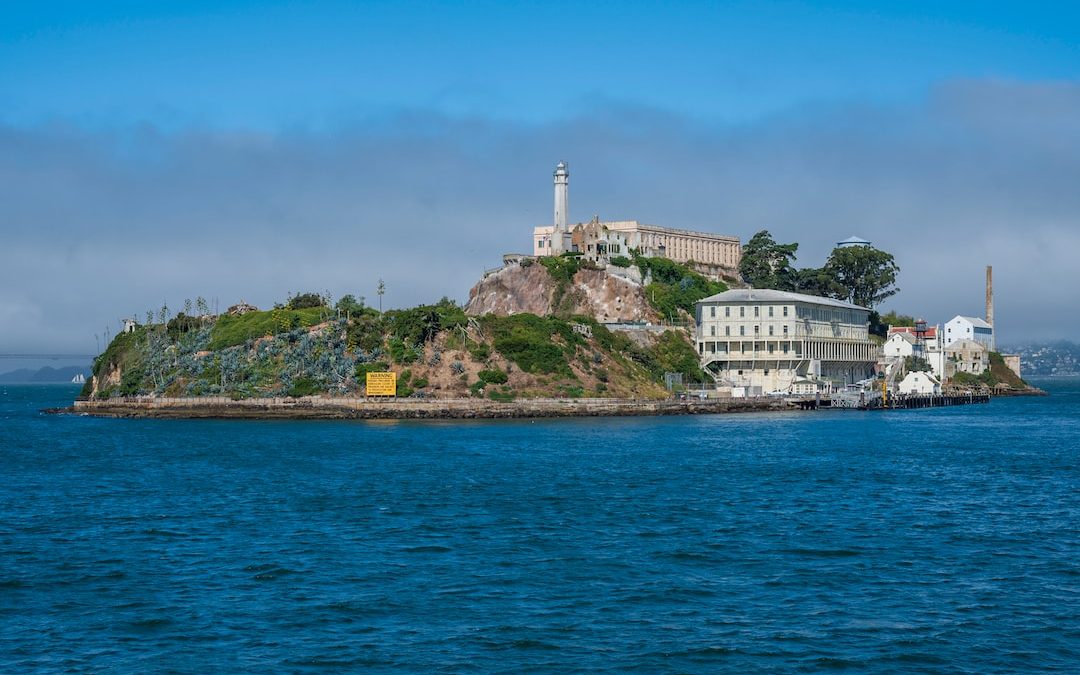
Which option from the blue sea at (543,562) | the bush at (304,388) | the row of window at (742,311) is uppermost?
the row of window at (742,311)

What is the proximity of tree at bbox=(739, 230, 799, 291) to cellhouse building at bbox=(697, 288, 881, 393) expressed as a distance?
20464 mm

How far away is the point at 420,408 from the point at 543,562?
63751mm

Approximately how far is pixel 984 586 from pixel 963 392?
364ft

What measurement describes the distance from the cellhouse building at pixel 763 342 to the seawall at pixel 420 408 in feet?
44.9

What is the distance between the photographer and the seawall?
3703 inches

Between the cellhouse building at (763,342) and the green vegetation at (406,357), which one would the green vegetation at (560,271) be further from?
the cellhouse building at (763,342)

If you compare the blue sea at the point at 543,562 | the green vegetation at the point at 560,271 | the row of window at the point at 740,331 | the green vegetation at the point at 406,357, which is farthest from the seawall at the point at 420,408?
the blue sea at the point at 543,562

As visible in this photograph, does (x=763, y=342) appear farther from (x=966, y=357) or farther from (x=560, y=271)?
(x=966, y=357)

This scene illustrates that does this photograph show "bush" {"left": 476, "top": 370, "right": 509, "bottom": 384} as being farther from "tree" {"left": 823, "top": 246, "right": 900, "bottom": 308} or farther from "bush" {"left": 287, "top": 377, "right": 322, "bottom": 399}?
"tree" {"left": 823, "top": 246, "right": 900, "bottom": 308}

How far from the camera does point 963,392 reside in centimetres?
13275

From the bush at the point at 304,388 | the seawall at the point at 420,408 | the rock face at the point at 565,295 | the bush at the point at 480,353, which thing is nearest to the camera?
the seawall at the point at 420,408

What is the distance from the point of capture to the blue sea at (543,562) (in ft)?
76.0

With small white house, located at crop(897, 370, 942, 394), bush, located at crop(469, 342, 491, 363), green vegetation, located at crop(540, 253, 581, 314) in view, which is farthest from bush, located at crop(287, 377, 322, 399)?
small white house, located at crop(897, 370, 942, 394)

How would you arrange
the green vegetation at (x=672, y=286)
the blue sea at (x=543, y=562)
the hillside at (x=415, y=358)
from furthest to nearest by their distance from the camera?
the green vegetation at (x=672, y=286)
the hillside at (x=415, y=358)
the blue sea at (x=543, y=562)
